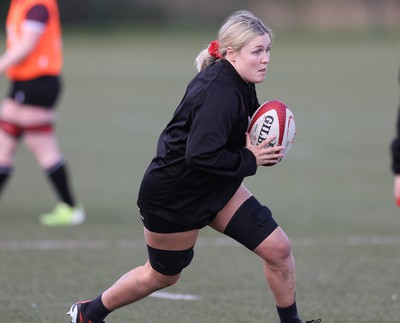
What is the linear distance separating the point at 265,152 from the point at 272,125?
164 millimetres

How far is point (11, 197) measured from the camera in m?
10.4

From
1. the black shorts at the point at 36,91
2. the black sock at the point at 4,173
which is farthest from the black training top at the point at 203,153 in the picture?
the black sock at the point at 4,173

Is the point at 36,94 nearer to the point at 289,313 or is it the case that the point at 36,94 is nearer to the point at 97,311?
the point at 97,311

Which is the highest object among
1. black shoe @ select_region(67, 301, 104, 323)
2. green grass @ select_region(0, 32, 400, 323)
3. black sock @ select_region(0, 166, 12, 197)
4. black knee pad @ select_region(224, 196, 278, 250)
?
black knee pad @ select_region(224, 196, 278, 250)

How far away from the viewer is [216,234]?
8.70 metres

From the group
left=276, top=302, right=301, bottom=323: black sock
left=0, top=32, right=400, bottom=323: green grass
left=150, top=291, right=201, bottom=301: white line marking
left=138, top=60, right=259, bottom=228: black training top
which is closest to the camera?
left=138, top=60, right=259, bottom=228: black training top

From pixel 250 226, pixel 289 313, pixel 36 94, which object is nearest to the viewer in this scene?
pixel 250 226

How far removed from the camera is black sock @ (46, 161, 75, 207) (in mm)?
9023

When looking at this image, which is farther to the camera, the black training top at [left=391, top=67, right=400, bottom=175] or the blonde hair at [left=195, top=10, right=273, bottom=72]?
the black training top at [left=391, top=67, right=400, bottom=175]

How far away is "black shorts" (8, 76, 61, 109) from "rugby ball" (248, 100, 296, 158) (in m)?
4.10

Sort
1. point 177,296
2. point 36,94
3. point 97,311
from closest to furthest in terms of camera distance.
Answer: point 97,311 < point 177,296 < point 36,94

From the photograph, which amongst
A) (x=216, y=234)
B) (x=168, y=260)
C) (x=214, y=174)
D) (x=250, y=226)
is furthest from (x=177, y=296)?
(x=216, y=234)

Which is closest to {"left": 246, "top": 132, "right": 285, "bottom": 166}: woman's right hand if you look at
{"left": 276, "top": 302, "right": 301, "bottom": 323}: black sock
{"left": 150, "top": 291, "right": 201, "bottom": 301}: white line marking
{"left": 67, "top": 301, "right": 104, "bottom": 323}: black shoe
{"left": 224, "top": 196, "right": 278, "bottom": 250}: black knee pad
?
{"left": 224, "top": 196, "right": 278, "bottom": 250}: black knee pad

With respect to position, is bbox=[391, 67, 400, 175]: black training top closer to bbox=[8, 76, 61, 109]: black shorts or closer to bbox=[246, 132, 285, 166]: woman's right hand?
bbox=[246, 132, 285, 166]: woman's right hand
